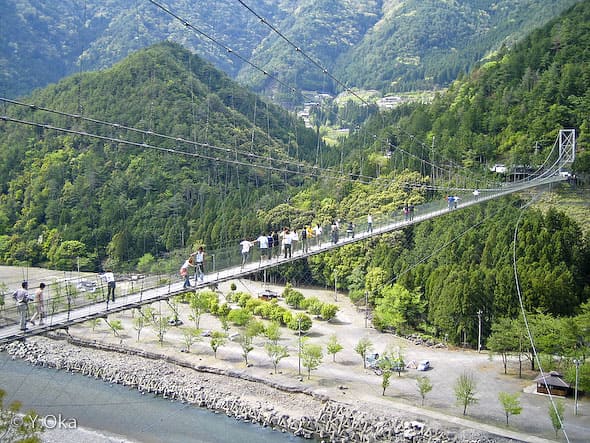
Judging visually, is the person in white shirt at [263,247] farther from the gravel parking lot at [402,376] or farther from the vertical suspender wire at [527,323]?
the vertical suspender wire at [527,323]

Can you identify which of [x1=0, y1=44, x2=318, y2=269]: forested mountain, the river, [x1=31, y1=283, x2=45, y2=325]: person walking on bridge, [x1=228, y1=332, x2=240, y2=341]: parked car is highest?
[x1=0, y1=44, x2=318, y2=269]: forested mountain

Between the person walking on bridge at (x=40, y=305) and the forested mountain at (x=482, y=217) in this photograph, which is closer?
the person walking on bridge at (x=40, y=305)

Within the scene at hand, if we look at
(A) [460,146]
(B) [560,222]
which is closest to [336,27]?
(A) [460,146]

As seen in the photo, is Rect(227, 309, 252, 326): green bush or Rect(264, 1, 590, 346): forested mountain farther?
Rect(227, 309, 252, 326): green bush

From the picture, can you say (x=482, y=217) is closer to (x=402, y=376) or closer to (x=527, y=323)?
(x=527, y=323)

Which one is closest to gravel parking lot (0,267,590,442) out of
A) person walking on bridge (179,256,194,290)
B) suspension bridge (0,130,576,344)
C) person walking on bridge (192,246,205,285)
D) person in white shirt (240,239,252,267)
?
suspension bridge (0,130,576,344)

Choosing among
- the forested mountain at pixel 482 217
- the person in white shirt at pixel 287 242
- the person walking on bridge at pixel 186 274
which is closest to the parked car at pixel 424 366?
the forested mountain at pixel 482 217

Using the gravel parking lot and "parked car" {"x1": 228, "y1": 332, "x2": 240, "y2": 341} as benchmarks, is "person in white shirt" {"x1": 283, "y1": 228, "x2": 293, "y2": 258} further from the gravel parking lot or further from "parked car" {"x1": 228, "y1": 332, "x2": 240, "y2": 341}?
"parked car" {"x1": 228, "y1": 332, "x2": 240, "y2": 341}
